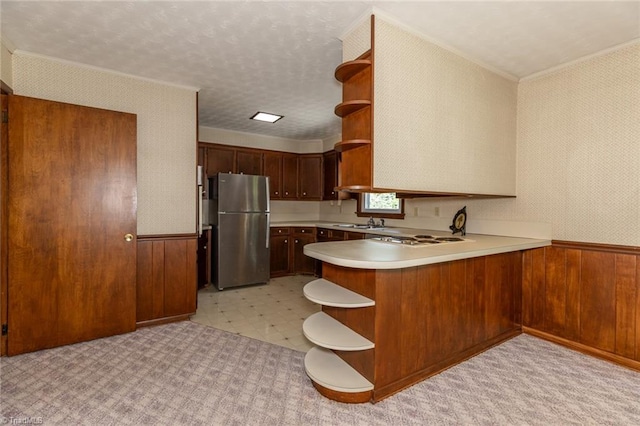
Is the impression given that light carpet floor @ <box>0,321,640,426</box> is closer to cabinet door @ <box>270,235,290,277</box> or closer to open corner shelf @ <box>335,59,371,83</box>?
open corner shelf @ <box>335,59,371,83</box>

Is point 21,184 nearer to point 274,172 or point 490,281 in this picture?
point 274,172

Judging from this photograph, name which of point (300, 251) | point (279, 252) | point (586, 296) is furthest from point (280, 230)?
point (586, 296)

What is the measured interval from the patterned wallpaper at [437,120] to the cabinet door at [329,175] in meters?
2.74

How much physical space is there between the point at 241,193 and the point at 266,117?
1175mm

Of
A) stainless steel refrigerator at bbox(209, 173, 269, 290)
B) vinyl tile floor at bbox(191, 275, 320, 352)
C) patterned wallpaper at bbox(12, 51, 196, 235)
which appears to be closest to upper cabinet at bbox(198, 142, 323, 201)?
stainless steel refrigerator at bbox(209, 173, 269, 290)

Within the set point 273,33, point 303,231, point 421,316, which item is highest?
point 273,33

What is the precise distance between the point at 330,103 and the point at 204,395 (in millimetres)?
3284

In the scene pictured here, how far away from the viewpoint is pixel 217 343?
2.76m

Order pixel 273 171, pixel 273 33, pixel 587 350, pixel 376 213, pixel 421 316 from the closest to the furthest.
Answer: pixel 421 316, pixel 273 33, pixel 587 350, pixel 376 213, pixel 273 171

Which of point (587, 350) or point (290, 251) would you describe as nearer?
point (587, 350)

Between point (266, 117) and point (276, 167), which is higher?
point (266, 117)

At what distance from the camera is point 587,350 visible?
262 centimetres

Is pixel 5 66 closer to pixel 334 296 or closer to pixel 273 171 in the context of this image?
pixel 334 296

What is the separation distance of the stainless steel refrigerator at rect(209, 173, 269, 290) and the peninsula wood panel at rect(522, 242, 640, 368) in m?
3.45
